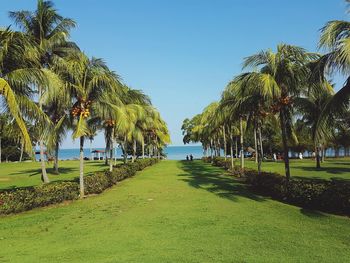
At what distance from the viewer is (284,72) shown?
18.0 meters

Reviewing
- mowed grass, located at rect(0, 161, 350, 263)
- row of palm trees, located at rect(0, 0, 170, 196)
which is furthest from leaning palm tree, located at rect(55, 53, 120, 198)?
mowed grass, located at rect(0, 161, 350, 263)

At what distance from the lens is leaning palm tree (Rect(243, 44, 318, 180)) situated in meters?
17.5

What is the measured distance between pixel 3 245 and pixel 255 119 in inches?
648

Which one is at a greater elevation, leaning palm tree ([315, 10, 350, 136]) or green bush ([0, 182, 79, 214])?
leaning palm tree ([315, 10, 350, 136])

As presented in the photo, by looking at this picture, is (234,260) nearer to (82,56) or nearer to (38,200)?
(38,200)

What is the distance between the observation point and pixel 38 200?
54.8 ft

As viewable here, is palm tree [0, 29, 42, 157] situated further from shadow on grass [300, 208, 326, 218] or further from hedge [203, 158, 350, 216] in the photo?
hedge [203, 158, 350, 216]

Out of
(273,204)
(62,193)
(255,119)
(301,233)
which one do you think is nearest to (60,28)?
(62,193)

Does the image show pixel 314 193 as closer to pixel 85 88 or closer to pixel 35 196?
pixel 35 196

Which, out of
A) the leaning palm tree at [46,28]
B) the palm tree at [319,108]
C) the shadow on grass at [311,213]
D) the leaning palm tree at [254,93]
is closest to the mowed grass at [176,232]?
the shadow on grass at [311,213]

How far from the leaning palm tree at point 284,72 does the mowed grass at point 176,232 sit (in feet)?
15.1

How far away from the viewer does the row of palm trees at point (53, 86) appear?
14.2 meters

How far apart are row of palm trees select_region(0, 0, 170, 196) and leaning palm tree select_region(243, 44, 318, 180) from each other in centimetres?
759

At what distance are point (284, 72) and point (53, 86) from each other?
10109mm
